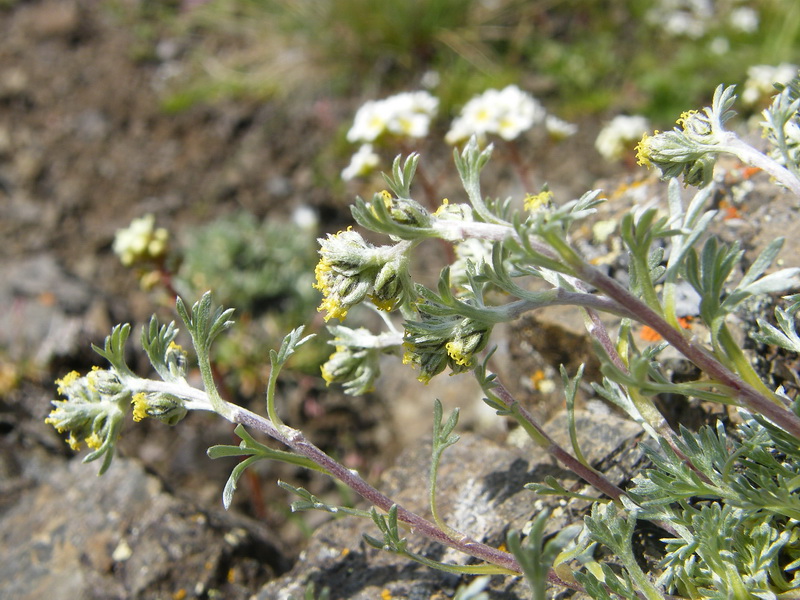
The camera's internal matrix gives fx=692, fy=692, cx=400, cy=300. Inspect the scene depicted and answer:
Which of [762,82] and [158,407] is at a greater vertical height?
[158,407]

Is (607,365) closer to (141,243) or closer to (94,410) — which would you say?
(94,410)

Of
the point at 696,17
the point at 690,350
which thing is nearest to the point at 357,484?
the point at 690,350

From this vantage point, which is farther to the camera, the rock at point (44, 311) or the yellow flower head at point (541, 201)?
the rock at point (44, 311)

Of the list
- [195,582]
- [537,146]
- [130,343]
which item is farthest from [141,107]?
[195,582]

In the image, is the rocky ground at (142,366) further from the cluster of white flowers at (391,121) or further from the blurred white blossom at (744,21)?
the blurred white blossom at (744,21)

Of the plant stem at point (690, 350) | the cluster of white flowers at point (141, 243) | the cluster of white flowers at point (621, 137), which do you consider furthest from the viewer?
the cluster of white flowers at point (621, 137)

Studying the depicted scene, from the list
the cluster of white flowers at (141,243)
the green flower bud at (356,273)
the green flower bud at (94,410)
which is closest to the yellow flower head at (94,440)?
the green flower bud at (94,410)

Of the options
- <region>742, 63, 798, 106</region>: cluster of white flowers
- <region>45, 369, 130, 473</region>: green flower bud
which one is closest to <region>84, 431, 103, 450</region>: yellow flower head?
<region>45, 369, 130, 473</region>: green flower bud
